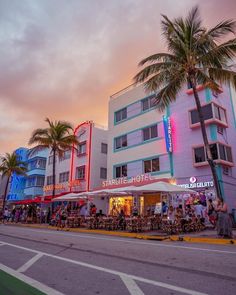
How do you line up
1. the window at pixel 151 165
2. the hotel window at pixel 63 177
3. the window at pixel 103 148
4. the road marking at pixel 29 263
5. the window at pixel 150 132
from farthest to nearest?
1. the hotel window at pixel 63 177
2. the window at pixel 103 148
3. the window at pixel 150 132
4. the window at pixel 151 165
5. the road marking at pixel 29 263

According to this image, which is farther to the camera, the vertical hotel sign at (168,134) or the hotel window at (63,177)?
the hotel window at (63,177)

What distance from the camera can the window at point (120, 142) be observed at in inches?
1197

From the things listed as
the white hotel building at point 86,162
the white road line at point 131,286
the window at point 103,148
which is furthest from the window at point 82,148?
the white road line at point 131,286

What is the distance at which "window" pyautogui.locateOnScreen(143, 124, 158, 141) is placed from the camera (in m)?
27.0

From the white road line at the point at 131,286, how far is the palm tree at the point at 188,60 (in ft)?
37.9

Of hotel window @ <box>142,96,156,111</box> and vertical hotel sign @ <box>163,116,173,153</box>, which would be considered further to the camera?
hotel window @ <box>142,96,156,111</box>

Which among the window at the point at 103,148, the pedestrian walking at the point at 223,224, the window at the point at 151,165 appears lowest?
the pedestrian walking at the point at 223,224

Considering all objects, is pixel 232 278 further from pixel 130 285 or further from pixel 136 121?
pixel 136 121

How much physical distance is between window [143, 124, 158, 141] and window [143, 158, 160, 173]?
225 centimetres

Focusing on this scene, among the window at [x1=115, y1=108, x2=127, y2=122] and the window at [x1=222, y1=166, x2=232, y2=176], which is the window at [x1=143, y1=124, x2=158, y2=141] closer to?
the window at [x1=115, y1=108, x2=127, y2=122]

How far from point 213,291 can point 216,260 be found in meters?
2.92

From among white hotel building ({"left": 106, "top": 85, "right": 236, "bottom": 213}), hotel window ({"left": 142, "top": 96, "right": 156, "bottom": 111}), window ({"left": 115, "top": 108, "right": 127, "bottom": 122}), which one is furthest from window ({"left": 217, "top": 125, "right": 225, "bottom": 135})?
window ({"left": 115, "top": 108, "right": 127, "bottom": 122})

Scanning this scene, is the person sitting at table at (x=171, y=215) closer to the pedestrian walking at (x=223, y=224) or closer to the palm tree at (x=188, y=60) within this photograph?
the pedestrian walking at (x=223, y=224)

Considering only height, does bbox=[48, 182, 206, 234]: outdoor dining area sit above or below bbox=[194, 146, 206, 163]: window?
below
